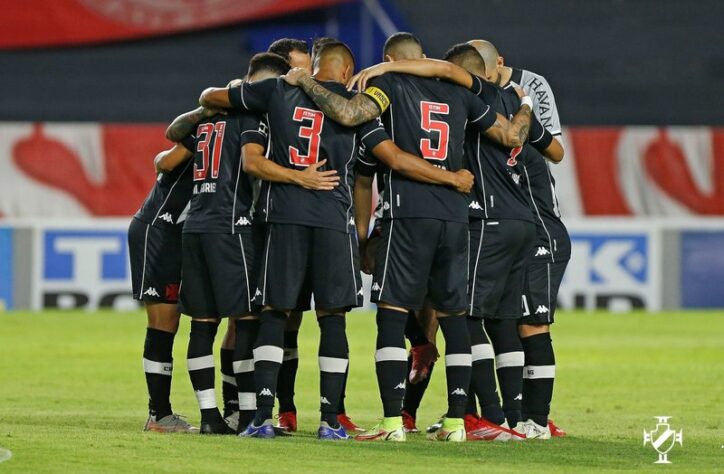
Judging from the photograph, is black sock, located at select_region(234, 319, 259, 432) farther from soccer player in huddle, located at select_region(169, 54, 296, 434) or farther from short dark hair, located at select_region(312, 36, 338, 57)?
short dark hair, located at select_region(312, 36, 338, 57)

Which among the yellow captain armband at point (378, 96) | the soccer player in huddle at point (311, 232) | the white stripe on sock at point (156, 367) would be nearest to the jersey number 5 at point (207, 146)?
the soccer player in huddle at point (311, 232)

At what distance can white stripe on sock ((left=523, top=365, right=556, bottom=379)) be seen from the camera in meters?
7.99

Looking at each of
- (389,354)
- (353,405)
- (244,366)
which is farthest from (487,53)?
(353,405)

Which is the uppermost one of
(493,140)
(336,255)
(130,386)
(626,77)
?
(626,77)

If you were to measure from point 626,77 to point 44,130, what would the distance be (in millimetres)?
9561

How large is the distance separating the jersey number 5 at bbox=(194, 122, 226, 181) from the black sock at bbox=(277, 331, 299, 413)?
996 millimetres

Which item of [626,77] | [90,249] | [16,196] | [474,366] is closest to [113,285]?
[90,249]

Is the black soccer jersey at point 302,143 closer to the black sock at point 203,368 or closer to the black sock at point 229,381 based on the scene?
the black sock at point 203,368

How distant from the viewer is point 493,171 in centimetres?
781

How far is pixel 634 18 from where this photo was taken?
24500 millimetres

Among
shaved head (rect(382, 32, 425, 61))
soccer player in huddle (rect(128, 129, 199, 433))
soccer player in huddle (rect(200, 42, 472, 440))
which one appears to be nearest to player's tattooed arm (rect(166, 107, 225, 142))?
soccer player in huddle (rect(128, 129, 199, 433))

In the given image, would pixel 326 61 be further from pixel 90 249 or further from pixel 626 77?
pixel 626 77

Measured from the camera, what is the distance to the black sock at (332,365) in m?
7.32

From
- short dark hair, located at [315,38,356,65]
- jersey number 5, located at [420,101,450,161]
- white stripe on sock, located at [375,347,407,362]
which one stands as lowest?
white stripe on sock, located at [375,347,407,362]
